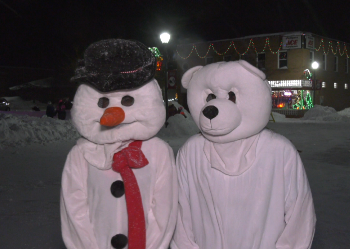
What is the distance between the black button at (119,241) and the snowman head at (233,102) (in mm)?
897

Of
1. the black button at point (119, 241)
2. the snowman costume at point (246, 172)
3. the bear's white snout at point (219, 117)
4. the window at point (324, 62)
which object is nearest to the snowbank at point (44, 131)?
the snowman costume at point (246, 172)

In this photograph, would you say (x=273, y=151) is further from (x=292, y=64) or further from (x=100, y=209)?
(x=292, y=64)

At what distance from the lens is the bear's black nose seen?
7.79 feet

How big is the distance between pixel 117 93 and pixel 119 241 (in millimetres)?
992

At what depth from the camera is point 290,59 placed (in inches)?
1105

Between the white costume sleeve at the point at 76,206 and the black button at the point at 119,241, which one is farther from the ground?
the white costume sleeve at the point at 76,206

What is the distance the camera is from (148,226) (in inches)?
98.7

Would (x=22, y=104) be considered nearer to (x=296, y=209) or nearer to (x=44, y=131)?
(x=44, y=131)

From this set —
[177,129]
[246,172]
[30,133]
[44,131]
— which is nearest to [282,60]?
[177,129]

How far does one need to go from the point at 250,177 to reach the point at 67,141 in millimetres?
10286

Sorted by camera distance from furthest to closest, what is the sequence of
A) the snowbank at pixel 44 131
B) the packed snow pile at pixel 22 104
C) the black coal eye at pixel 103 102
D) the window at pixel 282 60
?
the packed snow pile at pixel 22 104, the window at pixel 282 60, the snowbank at pixel 44 131, the black coal eye at pixel 103 102

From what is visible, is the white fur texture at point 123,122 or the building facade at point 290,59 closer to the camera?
the white fur texture at point 123,122

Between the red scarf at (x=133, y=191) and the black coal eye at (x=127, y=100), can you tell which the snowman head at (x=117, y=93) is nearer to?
the black coal eye at (x=127, y=100)

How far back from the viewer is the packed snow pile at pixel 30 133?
35.6ft
